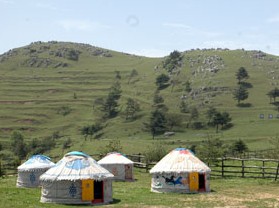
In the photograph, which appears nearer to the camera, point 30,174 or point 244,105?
point 30,174

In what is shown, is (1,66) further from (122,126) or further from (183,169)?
(183,169)

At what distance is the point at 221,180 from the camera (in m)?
34.3

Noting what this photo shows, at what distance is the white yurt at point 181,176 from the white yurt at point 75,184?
4858mm

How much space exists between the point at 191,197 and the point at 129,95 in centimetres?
11643

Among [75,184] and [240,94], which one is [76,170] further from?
[240,94]

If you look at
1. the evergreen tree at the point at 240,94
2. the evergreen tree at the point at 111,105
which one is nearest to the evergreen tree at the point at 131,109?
the evergreen tree at the point at 111,105

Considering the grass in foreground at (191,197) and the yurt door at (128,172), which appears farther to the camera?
the yurt door at (128,172)

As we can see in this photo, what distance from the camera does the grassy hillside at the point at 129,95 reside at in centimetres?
9962

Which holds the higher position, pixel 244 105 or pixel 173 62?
pixel 173 62

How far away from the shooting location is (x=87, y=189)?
77.5ft

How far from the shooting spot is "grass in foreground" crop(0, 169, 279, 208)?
22.9 m

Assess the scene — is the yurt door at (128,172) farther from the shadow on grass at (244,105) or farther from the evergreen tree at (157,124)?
the shadow on grass at (244,105)

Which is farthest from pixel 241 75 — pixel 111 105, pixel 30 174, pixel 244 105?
pixel 30 174

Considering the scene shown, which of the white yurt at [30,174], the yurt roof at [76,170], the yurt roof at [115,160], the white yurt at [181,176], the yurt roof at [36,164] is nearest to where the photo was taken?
the yurt roof at [76,170]
